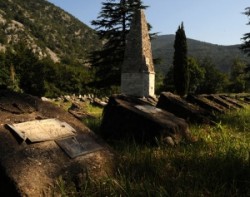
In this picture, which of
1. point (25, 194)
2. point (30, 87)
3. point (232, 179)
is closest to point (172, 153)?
point (232, 179)

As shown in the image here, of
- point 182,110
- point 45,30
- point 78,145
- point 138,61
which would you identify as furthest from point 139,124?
point 45,30

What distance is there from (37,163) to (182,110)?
15.4 ft

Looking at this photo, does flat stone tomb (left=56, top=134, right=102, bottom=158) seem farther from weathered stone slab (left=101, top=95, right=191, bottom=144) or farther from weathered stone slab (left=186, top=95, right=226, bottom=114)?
weathered stone slab (left=186, top=95, right=226, bottom=114)

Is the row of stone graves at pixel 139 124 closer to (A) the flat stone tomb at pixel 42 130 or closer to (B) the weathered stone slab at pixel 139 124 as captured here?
(B) the weathered stone slab at pixel 139 124

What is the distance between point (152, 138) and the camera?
198 inches

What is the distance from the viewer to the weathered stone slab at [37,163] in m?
3.01

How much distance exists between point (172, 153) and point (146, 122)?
896 millimetres

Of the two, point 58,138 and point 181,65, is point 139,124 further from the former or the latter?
point 181,65

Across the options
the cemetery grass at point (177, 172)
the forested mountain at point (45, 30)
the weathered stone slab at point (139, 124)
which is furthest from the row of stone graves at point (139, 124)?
the forested mountain at point (45, 30)

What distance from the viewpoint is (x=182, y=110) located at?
7.52m

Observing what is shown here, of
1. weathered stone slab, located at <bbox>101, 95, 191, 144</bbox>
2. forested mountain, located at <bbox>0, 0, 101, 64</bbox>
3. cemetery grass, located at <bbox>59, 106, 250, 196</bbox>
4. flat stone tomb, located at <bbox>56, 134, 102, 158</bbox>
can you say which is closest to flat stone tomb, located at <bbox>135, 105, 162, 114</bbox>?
weathered stone slab, located at <bbox>101, 95, 191, 144</bbox>

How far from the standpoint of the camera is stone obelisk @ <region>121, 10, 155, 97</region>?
26.0 metres

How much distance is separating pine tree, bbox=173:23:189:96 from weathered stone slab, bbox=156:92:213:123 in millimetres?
29214

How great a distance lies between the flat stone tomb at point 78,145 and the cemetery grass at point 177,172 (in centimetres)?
34
